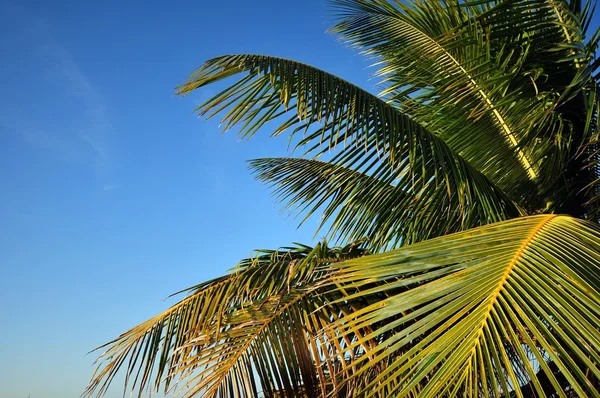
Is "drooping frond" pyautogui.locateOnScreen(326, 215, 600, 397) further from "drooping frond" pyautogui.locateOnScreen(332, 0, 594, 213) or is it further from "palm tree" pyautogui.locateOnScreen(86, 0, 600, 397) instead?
"drooping frond" pyautogui.locateOnScreen(332, 0, 594, 213)

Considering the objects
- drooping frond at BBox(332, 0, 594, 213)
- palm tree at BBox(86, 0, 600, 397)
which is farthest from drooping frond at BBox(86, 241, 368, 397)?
drooping frond at BBox(332, 0, 594, 213)

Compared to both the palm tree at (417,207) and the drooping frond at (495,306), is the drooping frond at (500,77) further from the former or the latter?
the drooping frond at (495,306)

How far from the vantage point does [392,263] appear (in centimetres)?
219

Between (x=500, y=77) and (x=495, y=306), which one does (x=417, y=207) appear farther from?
(x=495, y=306)

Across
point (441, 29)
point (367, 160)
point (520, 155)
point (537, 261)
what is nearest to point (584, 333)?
point (537, 261)

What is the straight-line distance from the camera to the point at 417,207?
421 cm

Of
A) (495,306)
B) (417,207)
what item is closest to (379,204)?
(417,207)

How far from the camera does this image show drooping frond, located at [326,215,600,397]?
5.06 ft

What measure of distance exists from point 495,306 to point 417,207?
2.58 m

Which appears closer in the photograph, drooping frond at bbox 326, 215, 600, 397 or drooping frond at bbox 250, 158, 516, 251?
drooping frond at bbox 326, 215, 600, 397

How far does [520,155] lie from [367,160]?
140 centimetres

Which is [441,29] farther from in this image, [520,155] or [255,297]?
[255,297]

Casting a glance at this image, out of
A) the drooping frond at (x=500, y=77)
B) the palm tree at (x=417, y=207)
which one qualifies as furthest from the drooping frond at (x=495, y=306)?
the drooping frond at (x=500, y=77)

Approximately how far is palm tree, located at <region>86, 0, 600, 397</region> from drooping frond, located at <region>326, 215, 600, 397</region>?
0.01m
